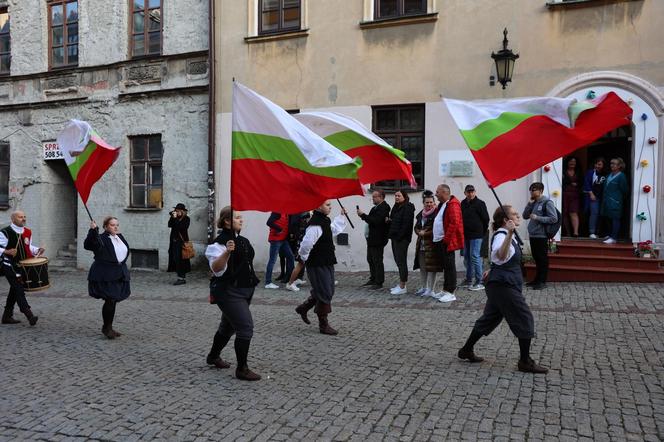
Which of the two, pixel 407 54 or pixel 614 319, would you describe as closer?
pixel 614 319

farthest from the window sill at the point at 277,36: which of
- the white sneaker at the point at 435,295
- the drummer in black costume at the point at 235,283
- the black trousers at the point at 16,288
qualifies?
the drummer in black costume at the point at 235,283

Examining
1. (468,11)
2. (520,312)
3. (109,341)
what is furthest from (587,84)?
(109,341)

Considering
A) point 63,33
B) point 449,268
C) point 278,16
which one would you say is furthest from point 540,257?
point 63,33

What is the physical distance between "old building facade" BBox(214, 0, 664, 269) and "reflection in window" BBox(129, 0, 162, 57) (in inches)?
72.8

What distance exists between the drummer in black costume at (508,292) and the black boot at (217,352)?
2464 mm

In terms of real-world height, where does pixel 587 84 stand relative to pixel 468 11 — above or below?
below

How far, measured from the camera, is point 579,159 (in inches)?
480

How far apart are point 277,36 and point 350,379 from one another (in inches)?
379

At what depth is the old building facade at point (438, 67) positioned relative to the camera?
1053cm

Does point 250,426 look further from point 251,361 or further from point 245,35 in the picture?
point 245,35

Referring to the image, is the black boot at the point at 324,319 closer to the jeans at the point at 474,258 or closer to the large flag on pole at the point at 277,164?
the large flag on pole at the point at 277,164

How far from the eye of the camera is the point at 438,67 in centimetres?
1175

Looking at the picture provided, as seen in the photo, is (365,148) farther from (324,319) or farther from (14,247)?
(14,247)

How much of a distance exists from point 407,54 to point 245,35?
3937 millimetres
